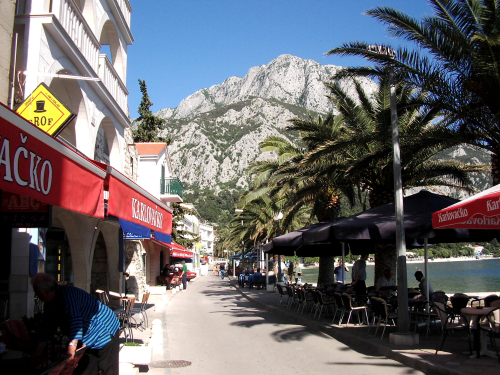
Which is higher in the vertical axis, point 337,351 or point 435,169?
point 435,169

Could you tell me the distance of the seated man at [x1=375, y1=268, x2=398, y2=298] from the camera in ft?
38.8

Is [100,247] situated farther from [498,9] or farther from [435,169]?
[498,9]

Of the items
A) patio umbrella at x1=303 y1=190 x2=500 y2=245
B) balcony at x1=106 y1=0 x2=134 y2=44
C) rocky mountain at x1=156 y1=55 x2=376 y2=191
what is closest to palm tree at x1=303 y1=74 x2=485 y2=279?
patio umbrella at x1=303 y1=190 x2=500 y2=245

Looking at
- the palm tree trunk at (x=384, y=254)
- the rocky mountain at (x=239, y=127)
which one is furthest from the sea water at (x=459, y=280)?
the rocky mountain at (x=239, y=127)

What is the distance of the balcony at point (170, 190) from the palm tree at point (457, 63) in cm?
1606

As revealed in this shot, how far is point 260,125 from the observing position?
13638 cm

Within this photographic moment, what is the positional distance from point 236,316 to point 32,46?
10.5 m

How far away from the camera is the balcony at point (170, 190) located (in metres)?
24.6

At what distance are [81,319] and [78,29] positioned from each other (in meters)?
8.05

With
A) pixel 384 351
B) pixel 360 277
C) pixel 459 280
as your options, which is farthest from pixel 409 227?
pixel 459 280

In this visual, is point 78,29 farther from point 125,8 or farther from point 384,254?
point 384,254

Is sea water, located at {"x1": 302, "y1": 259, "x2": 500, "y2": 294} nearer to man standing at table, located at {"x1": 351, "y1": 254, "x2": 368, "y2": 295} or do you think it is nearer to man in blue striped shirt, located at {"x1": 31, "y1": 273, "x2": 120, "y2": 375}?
man standing at table, located at {"x1": 351, "y1": 254, "x2": 368, "y2": 295}

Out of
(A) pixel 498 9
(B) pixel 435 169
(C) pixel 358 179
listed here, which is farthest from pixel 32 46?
(B) pixel 435 169

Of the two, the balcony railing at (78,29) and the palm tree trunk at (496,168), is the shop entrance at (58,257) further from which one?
the palm tree trunk at (496,168)
